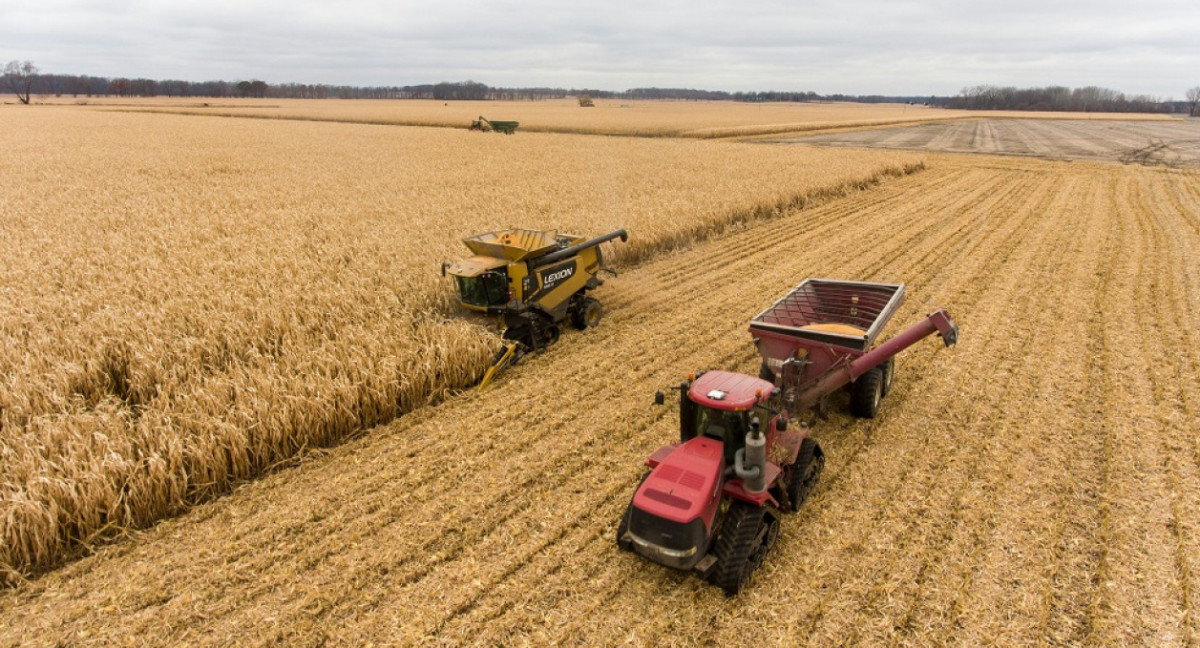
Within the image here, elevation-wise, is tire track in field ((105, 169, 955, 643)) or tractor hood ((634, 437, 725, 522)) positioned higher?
tractor hood ((634, 437, 725, 522))

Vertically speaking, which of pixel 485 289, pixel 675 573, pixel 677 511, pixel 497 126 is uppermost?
pixel 497 126

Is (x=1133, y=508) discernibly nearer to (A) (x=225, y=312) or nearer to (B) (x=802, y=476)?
(B) (x=802, y=476)

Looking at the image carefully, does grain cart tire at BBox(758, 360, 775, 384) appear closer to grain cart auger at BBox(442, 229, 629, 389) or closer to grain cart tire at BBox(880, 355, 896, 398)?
grain cart tire at BBox(880, 355, 896, 398)

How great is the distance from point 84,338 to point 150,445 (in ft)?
9.46

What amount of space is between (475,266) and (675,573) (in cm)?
547

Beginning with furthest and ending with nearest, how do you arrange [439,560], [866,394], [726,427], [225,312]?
[225,312]
[866,394]
[439,560]
[726,427]

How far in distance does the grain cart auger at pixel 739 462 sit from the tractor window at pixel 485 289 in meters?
3.86

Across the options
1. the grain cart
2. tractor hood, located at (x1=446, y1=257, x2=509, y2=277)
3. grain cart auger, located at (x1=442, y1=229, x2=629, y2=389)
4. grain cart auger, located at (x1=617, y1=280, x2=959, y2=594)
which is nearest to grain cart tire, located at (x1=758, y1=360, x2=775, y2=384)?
grain cart auger, located at (x1=617, y1=280, x2=959, y2=594)

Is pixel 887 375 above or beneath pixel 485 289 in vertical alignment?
beneath

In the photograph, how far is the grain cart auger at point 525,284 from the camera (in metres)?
8.73

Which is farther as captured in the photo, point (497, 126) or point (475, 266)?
point (497, 126)

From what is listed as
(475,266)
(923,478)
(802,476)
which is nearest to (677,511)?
(802,476)

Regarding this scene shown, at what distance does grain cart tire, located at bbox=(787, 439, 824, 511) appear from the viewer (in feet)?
17.9

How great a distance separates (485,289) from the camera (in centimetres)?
883
